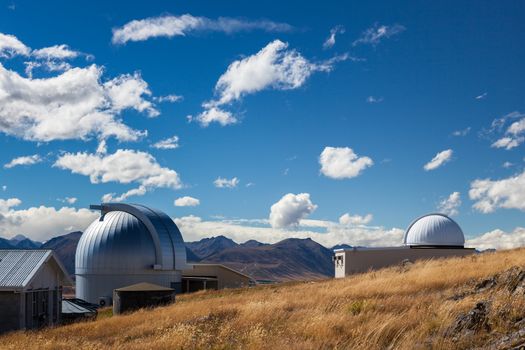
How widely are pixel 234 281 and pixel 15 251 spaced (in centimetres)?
3633

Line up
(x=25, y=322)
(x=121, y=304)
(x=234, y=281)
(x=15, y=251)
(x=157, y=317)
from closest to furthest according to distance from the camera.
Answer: (x=157, y=317) < (x=25, y=322) < (x=15, y=251) < (x=121, y=304) < (x=234, y=281)

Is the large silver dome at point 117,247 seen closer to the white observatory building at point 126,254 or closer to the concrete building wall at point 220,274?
the white observatory building at point 126,254

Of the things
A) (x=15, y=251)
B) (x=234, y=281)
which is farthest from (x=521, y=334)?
(x=234, y=281)

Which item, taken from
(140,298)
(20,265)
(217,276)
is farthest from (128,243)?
(20,265)

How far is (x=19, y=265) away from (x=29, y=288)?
1377 millimetres

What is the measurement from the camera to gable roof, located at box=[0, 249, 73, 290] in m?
25.4

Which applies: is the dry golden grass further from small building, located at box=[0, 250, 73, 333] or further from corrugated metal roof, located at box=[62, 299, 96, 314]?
corrugated metal roof, located at box=[62, 299, 96, 314]

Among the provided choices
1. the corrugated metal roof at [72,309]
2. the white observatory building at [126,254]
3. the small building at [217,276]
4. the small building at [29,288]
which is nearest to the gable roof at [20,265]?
the small building at [29,288]

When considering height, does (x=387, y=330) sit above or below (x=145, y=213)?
below

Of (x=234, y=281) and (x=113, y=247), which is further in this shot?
(x=234, y=281)

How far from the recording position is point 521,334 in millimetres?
8422

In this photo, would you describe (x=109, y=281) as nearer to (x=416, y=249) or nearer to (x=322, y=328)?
(x=416, y=249)

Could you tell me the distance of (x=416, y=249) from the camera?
4769 cm

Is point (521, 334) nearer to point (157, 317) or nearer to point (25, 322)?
point (157, 317)
